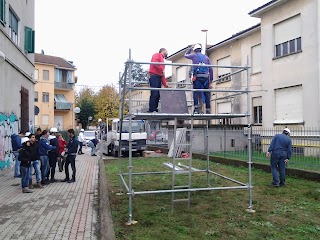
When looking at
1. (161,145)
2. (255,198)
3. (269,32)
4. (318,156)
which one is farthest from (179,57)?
(255,198)

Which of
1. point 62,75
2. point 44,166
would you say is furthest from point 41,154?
point 62,75

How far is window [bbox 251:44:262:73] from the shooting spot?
74.1 ft

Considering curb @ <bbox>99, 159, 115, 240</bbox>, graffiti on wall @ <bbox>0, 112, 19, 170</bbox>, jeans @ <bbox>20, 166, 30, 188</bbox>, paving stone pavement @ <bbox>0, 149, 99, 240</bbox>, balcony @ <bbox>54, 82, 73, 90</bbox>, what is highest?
balcony @ <bbox>54, 82, 73, 90</bbox>

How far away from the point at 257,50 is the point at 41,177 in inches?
643

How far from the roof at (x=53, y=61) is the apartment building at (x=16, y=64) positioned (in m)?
31.1

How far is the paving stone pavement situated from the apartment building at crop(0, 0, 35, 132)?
155 inches

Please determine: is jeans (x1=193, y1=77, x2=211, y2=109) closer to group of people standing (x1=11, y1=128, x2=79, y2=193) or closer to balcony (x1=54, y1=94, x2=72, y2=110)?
group of people standing (x1=11, y1=128, x2=79, y2=193)

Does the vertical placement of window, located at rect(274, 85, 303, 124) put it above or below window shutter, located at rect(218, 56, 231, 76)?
below

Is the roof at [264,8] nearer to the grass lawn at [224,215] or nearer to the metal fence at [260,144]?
the metal fence at [260,144]

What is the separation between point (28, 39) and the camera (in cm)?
1814

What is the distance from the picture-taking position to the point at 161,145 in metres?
26.2

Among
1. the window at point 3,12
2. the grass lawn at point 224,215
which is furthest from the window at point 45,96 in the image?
the grass lawn at point 224,215

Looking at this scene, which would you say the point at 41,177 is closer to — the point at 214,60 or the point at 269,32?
the point at 269,32

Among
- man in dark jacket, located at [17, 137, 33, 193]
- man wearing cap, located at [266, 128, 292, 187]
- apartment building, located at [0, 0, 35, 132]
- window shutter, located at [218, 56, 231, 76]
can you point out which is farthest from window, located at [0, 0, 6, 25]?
window shutter, located at [218, 56, 231, 76]
